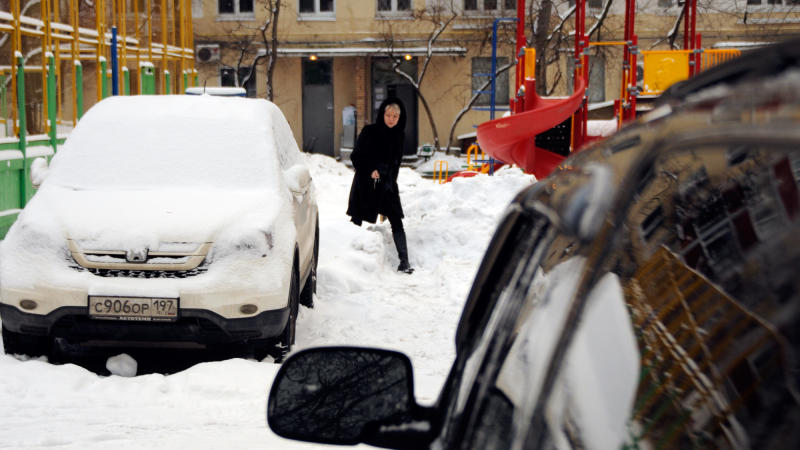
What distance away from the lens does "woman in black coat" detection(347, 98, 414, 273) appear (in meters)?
9.91

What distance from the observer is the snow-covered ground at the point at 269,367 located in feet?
14.0

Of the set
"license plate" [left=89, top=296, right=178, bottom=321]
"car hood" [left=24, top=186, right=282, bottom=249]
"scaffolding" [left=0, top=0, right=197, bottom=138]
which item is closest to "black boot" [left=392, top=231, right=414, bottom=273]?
"car hood" [left=24, top=186, right=282, bottom=249]

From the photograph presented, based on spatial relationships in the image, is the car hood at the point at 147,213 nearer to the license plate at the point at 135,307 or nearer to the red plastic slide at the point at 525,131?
the license plate at the point at 135,307

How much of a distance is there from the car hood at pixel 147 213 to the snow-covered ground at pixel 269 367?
0.76 m

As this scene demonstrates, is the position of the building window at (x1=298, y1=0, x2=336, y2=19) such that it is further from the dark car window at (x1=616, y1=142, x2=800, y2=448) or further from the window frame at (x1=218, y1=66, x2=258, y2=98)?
the dark car window at (x1=616, y1=142, x2=800, y2=448)

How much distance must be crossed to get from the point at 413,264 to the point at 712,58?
36.3 ft

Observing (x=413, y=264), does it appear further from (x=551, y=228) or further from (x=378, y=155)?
(x=551, y=228)

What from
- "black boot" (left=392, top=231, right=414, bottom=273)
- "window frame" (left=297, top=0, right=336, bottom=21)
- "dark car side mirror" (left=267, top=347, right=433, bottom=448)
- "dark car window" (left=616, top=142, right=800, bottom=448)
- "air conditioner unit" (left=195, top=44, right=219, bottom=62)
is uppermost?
"window frame" (left=297, top=0, right=336, bottom=21)

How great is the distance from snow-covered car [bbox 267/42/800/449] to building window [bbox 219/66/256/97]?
34359 millimetres

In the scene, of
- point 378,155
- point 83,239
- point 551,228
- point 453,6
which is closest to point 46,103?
point 378,155

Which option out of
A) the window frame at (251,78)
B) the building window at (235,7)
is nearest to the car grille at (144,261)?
the window frame at (251,78)

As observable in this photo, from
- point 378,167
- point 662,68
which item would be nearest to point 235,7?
point 662,68

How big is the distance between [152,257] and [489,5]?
1180 inches

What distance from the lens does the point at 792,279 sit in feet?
→ 2.55
